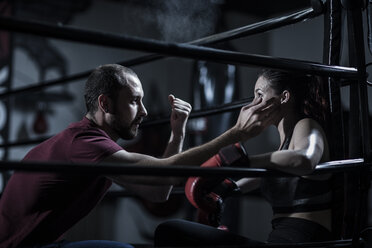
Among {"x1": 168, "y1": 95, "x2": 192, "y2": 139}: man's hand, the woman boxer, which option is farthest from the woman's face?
{"x1": 168, "y1": 95, "x2": 192, "y2": 139}: man's hand

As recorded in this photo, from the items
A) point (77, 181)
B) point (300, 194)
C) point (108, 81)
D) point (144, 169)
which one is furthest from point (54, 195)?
point (300, 194)

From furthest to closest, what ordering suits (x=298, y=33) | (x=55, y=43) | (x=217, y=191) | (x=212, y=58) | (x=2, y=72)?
(x=298, y=33)
(x=55, y=43)
(x=2, y=72)
(x=217, y=191)
(x=212, y=58)

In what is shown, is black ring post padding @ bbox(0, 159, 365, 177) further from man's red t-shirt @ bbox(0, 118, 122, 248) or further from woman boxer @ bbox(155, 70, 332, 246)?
man's red t-shirt @ bbox(0, 118, 122, 248)

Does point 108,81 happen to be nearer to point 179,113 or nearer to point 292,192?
point 179,113

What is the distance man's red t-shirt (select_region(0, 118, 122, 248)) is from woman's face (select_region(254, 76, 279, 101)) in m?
0.38

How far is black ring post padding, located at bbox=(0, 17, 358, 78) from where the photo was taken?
0.68m

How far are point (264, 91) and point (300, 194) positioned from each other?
0.27 m

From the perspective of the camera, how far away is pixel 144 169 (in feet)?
2.46

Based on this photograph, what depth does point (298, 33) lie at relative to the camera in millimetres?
5328

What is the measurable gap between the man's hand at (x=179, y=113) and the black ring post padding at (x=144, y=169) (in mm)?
445

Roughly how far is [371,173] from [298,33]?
4.57 meters

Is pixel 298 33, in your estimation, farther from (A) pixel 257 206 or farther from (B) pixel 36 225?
(B) pixel 36 225

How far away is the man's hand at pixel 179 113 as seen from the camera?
4.25 ft

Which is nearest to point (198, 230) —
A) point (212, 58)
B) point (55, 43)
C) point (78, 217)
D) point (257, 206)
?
point (78, 217)
